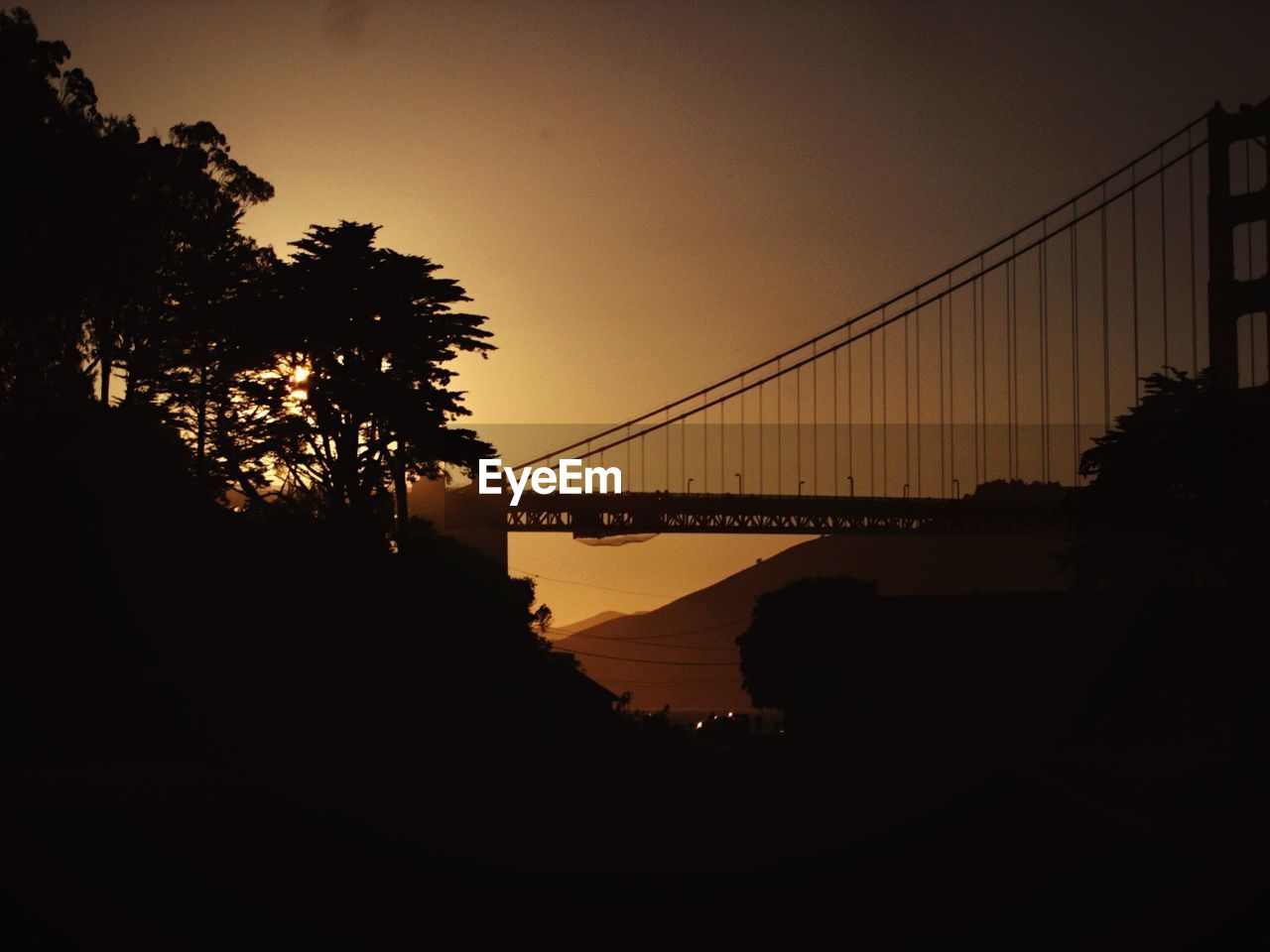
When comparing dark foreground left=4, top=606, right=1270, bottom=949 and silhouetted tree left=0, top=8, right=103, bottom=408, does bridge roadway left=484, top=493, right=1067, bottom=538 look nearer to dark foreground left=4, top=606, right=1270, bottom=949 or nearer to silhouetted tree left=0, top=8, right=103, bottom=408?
silhouetted tree left=0, top=8, right=103, bottom=408

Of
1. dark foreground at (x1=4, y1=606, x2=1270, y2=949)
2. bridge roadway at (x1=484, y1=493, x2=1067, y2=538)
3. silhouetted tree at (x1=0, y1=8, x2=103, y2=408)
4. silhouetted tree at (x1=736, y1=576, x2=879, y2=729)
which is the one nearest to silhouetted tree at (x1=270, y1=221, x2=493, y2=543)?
silhouetted tree at (x1=0, y1=8, x2=103, y2=408)

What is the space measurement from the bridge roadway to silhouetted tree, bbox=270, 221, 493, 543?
5507 centimetres

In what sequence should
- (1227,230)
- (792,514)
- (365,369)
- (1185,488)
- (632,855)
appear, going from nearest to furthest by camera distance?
(632,855)
(1185,488)
(365,369)
(1227,230)
(792,514)

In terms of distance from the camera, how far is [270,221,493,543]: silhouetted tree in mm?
35969

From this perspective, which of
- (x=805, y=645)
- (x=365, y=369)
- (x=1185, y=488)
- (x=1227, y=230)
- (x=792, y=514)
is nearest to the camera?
(x=1185, y=488)

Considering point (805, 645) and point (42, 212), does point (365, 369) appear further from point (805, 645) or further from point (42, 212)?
point (805, 645)

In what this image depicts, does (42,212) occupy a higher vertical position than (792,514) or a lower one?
higher

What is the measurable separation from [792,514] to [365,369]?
60.0 m

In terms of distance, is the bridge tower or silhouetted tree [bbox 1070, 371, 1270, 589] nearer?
silhouetted tree [bbox 1070, 371, 1270, 589]

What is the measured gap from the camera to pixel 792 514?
309 ft

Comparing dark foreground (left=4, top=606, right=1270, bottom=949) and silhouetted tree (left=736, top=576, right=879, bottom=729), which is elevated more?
dark foreground (left=4, top=606, right=1270, bottom=949)

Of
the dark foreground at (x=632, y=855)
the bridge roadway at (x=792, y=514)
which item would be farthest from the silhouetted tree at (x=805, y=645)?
the dark foreground at (x=632, y=855)

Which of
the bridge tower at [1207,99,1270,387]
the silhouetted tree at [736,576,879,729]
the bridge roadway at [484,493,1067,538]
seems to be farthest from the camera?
the bridge roadway at [484,493,1067,538]

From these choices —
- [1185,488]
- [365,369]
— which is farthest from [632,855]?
[365,369]
